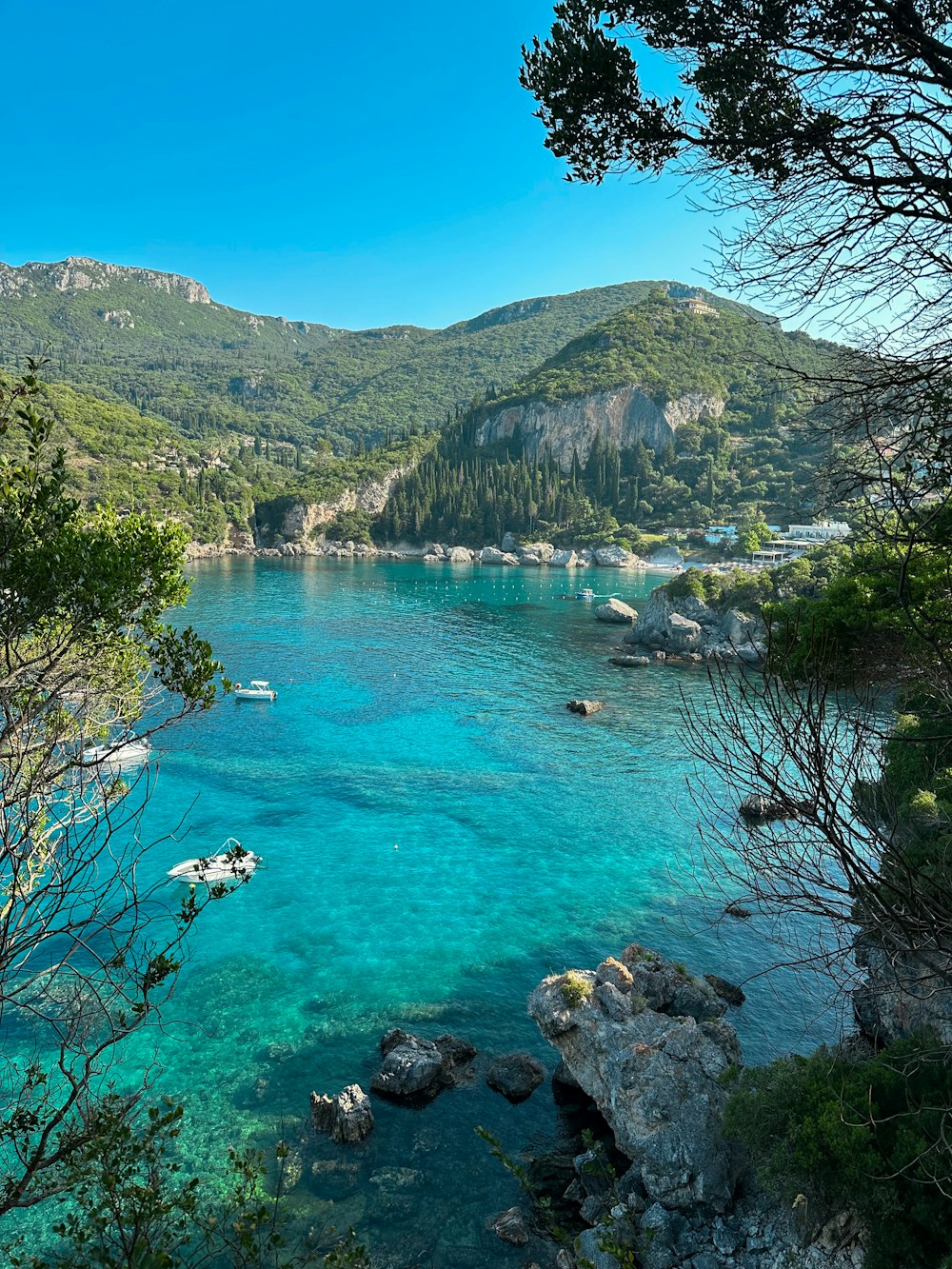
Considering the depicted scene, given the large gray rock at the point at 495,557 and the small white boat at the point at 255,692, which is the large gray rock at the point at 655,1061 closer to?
the small white boat at the point at 255,692

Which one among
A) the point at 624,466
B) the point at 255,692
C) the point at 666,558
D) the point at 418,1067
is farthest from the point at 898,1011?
the point at 624,466

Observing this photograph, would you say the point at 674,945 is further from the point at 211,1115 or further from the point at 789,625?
the point at 789,625

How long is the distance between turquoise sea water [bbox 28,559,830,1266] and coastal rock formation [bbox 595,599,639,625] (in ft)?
64.1

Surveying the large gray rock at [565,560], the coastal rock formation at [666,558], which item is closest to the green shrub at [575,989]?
the coastal rock formation at [666,558]

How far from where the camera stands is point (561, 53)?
647 cm

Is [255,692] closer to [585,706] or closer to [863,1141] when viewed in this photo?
[585,706]

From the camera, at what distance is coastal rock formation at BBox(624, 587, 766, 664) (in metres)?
58.3

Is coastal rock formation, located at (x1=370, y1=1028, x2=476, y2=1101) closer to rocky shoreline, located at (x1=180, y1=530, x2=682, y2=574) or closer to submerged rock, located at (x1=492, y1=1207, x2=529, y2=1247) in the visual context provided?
submerged rock, located at (x1=492, y1=1207, x2=529, y2=1247)

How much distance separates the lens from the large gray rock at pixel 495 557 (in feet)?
434

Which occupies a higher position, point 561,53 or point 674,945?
point 561,53

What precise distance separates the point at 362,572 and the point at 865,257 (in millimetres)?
111326

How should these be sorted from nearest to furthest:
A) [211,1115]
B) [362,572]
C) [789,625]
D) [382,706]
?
1. [789,625]
2. [211,1115]
3. [382,706]
4. [362,572]

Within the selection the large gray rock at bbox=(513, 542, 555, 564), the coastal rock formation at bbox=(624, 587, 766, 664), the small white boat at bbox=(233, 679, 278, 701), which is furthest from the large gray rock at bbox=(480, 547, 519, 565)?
the small white boat at bbox=(233, 679, 278, 701)

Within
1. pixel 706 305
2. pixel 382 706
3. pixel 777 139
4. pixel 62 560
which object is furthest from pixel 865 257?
pixel 706 305
